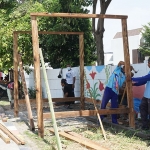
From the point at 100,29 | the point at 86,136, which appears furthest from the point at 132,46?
the point at 86,136

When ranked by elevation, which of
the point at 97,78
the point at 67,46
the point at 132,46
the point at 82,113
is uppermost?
the point at 132,46

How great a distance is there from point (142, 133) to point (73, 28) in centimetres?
965

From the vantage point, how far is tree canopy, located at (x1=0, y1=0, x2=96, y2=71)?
15.0 meters

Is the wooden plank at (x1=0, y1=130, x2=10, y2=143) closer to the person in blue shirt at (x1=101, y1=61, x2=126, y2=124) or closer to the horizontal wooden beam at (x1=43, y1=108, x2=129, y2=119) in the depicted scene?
the horizontal wooden beam at (x1=43, y1=108, x2=129, y2=119)

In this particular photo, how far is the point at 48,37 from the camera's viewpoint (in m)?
16.2

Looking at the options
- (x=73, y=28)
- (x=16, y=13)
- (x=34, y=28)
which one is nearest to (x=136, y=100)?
(x=34, y=28)

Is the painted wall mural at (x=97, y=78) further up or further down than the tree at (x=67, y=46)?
further down

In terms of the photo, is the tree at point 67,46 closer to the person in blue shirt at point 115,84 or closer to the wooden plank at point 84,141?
the person in blue shirt at point 115,84

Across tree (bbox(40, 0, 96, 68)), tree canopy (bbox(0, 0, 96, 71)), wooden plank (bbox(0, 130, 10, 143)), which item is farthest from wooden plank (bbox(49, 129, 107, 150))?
tree (bbox(40, 0, 96, 68))

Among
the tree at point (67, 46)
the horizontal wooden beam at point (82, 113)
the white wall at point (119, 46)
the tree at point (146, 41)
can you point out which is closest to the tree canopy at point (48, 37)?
the tree at point (67, 46)

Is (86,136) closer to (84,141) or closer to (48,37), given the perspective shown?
(84,141)

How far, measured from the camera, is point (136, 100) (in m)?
8.80

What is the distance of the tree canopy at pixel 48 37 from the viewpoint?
1502 cm

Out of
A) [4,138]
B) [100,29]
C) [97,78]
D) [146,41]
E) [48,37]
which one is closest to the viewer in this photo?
[4,138]
